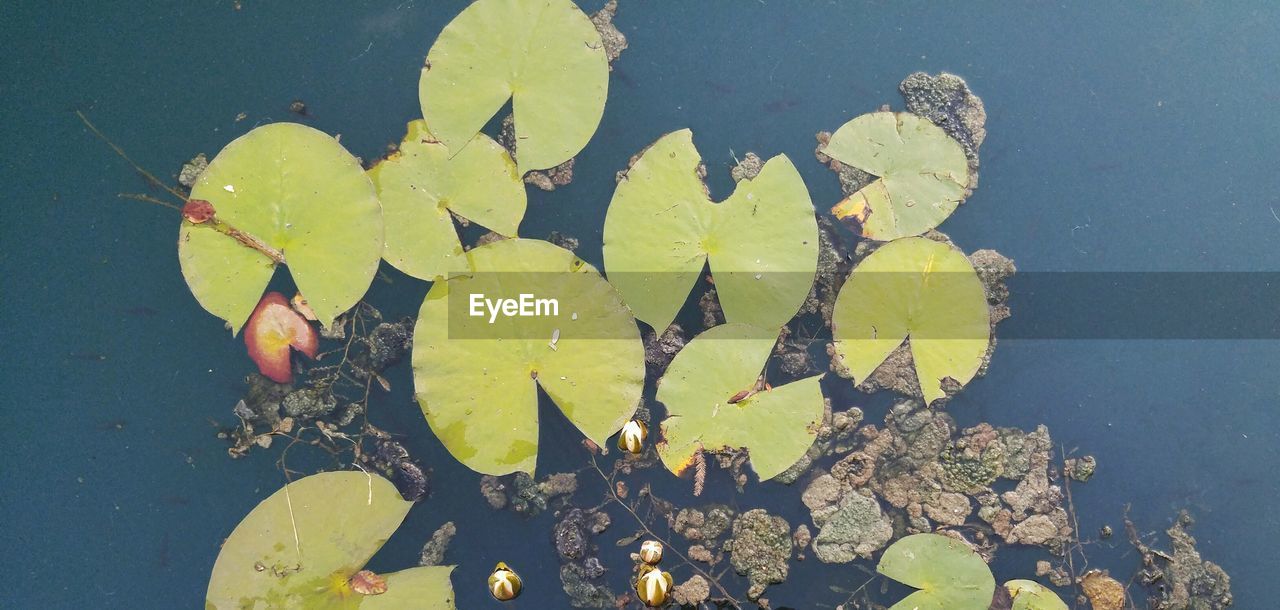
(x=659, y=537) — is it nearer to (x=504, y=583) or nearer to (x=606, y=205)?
(x=504, y=583)

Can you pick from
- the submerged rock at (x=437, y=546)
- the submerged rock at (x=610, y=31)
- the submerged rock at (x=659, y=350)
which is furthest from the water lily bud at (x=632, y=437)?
the submerged rock at (x=610, y=31)

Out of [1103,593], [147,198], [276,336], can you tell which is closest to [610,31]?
[276,336]

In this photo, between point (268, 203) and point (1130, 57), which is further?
point (1130, 57)

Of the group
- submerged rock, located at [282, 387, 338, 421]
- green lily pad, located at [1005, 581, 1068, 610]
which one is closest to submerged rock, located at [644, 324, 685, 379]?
submerged rock, located at [282, 387, 338, 421]

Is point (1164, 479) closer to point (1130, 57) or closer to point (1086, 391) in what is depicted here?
point (1086, 391)

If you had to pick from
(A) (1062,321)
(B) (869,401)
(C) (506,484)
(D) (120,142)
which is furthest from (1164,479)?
(D) (120,142)

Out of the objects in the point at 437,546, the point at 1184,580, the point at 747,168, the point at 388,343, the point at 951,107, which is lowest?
the point at 437,546
